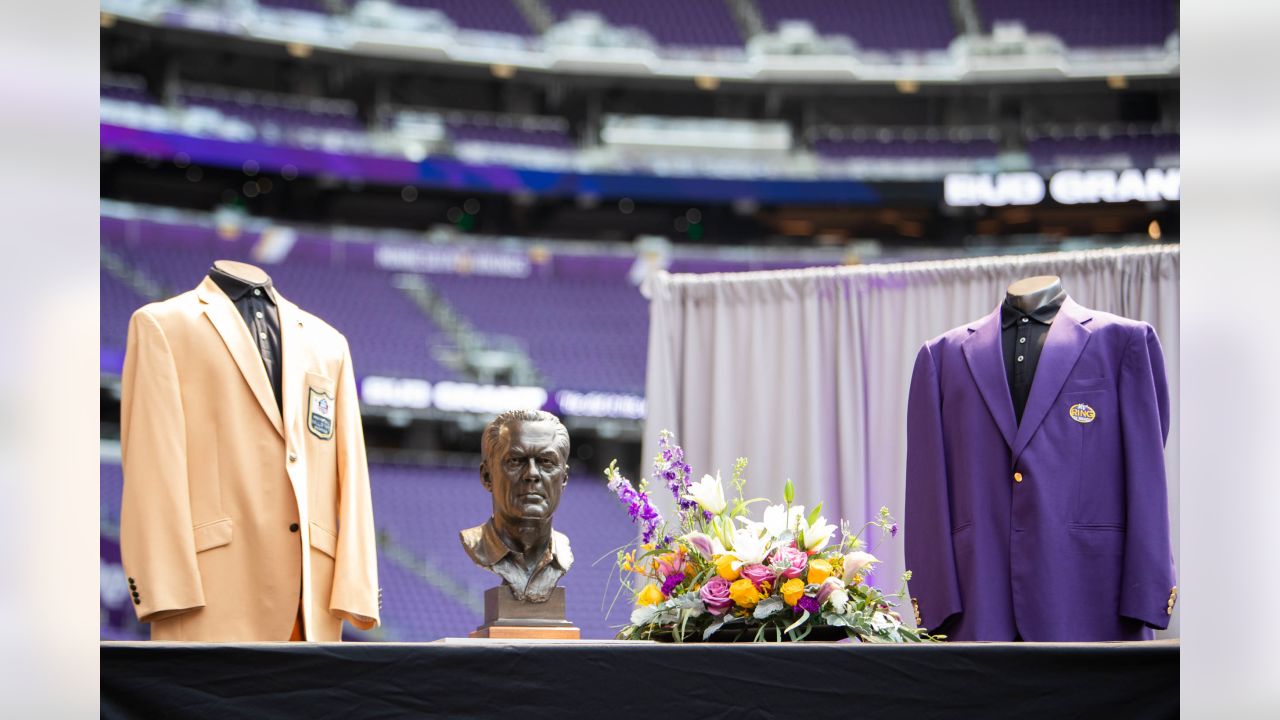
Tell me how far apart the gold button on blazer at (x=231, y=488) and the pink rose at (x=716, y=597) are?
1013 millimetres

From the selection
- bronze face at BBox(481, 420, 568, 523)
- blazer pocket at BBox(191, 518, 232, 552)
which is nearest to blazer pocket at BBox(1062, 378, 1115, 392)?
bronze face at BBox(481, 420, 568, 523)

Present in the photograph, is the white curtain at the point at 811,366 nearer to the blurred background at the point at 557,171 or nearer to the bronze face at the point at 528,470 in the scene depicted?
the bronze face at the point at 528,470

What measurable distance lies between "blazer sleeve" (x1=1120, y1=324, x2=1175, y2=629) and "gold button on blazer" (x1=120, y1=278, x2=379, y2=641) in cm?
158

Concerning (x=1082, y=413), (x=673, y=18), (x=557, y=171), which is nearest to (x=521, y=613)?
(x=1082, y=413)

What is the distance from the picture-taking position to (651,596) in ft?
7.73

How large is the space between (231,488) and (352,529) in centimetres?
28

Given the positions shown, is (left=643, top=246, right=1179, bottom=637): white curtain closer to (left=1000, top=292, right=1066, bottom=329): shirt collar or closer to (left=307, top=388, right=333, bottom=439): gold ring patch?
(left=1000, top=292, right=1066, bottom=329): shirt collar

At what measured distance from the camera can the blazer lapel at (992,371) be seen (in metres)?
3.02

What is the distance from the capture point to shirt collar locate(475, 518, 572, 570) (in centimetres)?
287

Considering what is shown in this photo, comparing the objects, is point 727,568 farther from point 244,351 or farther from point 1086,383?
point 244,351

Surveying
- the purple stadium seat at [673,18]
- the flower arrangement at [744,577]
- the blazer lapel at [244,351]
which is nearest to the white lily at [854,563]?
the flower arrangement at [744,577]
